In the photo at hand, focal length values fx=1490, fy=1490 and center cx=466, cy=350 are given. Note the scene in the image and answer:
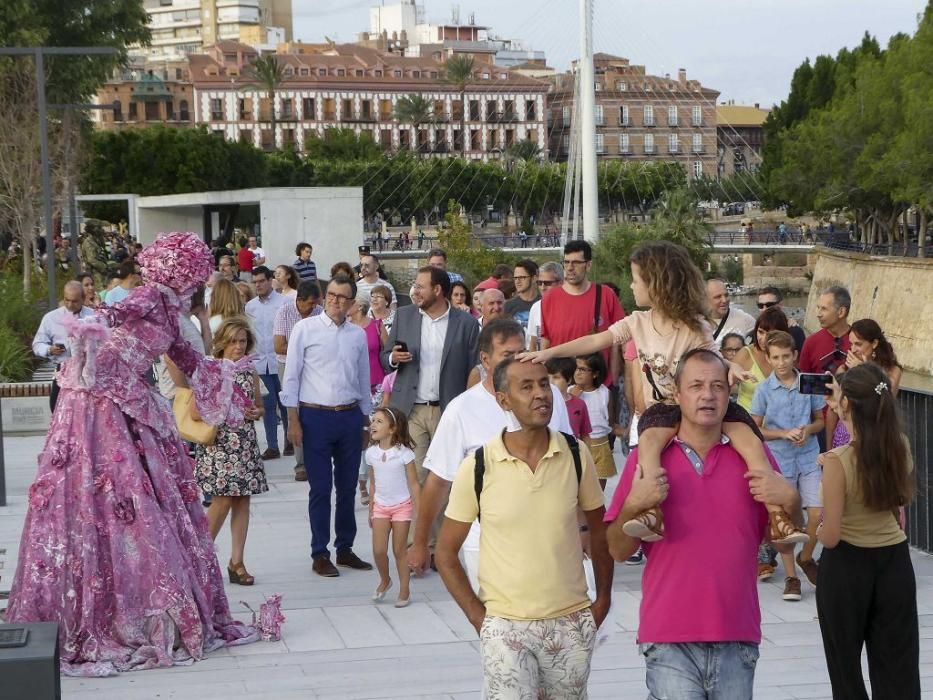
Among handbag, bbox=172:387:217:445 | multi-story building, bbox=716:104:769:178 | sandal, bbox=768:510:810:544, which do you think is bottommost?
handbag, bbox=172:387:217:445

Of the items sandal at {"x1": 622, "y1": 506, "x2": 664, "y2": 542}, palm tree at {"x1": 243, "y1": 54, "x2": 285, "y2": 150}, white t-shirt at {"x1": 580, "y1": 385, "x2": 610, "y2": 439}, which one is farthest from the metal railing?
palm tree at {"x1": 243, "y1": 54, "x2": 285, "y2": 150}

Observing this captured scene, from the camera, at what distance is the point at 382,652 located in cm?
739

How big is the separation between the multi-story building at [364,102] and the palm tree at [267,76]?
3.32 feet

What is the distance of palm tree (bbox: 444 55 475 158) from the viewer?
13012 cm

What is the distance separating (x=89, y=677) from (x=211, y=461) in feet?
6.35

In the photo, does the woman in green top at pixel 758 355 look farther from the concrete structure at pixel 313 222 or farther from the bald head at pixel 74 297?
the concrete structure at pixel 313 222

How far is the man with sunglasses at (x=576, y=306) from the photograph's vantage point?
9328 millimetres

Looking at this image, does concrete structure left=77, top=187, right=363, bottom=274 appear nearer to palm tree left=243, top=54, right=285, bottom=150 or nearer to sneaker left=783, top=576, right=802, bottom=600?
sneaker left=783, top=576, right=802, bottom=600

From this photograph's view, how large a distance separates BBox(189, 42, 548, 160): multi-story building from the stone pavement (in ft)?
390

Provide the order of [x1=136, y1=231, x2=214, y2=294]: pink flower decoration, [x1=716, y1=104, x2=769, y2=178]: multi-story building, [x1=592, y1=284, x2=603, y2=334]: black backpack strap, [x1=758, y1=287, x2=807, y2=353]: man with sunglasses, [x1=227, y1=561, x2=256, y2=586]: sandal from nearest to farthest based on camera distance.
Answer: [x1=136, y1=231, x2=214, y2=294]: pink flower decoration, [x1=227, y1=561, x2=256, y2=586]: sandal, [x1=592, y1=284, x2=603, y2=334]: black backpack strap, [x1=758, y1=287, x2=807, y2=353]: man with sunglasses, [x1=716, y1=104, x2=769, y2=178]: multi-story building

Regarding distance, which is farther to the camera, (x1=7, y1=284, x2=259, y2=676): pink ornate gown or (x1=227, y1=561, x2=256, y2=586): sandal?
(x1=227, y1=561, x2=256, y2=586): sandal

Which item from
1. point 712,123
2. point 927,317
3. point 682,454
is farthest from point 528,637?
point 712,123

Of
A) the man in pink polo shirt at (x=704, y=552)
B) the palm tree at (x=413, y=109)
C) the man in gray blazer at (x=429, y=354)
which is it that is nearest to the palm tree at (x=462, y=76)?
the palm tree at (x=413, y=109)

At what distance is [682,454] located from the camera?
13.9ft
